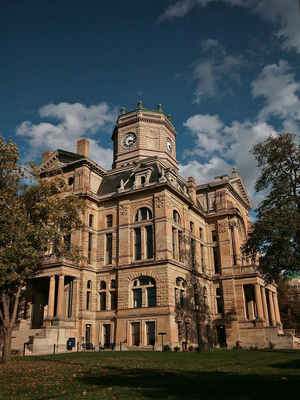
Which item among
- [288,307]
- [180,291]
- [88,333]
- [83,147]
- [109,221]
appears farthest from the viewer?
[288,307]

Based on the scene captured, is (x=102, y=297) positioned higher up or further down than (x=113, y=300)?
higher up

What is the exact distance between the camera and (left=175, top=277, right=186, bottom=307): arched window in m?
41.6

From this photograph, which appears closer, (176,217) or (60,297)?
(60,297)

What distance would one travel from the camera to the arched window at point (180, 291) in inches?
1639

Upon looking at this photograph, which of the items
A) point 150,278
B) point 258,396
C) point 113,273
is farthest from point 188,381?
point 113,273

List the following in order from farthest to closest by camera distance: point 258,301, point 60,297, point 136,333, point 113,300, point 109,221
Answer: point 258,301
point 109,221
point 113,300
point 136,333
point 60,297

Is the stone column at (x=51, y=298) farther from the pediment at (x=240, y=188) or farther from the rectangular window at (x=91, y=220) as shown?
the pediment at (x=240, y=188)

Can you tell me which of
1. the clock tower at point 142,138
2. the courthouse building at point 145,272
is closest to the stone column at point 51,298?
the courthouse building at point 145,272

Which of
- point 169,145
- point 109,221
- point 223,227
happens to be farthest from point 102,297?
point 169,145

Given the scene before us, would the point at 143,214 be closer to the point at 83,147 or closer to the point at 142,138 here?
the point at 83,147

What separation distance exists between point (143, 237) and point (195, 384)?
98.2ft

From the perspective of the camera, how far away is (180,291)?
42875mm

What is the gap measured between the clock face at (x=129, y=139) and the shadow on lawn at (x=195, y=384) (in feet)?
150

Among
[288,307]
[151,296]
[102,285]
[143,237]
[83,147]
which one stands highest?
[83,147]
